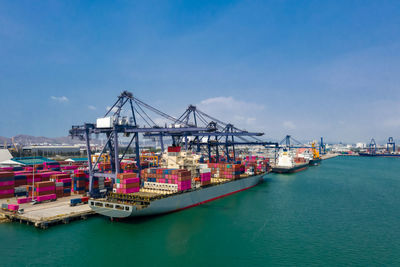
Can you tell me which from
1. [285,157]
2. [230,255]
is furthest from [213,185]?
[285,157]

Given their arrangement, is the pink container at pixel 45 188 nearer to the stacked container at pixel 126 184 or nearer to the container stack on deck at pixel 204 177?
the stacked container at pixel 126 184

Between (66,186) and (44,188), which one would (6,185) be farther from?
(66,186)

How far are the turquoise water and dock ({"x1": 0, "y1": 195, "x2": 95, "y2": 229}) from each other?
854mm

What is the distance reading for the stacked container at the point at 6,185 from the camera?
129 ft

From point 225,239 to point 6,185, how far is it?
3487cm

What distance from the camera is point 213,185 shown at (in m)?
45.3

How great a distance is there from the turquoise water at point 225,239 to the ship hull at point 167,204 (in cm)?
111

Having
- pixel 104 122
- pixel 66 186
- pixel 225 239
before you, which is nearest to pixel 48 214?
pixel 66 186

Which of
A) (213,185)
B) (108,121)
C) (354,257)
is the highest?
(108,121)

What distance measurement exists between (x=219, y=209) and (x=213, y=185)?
712 centimetres

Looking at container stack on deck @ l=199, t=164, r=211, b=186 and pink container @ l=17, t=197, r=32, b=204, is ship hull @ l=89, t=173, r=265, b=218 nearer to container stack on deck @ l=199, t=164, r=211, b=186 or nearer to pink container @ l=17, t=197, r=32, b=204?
container stack on deck @ l=199, t=164, r=211, b=186

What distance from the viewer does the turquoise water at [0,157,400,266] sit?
21625 mm

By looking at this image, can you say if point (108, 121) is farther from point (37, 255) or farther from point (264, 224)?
point (264, 224)

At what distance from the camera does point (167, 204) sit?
34188 mm
